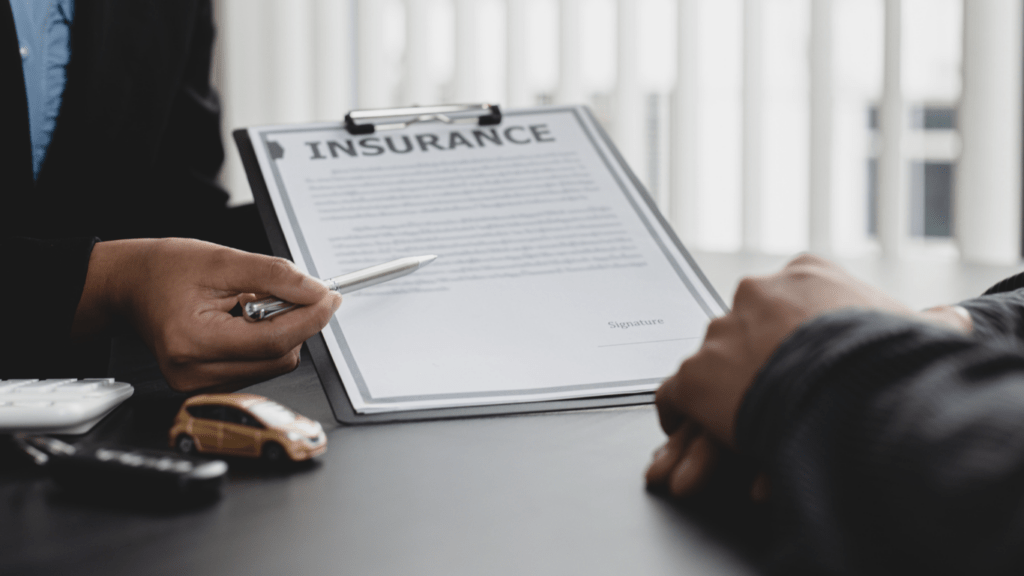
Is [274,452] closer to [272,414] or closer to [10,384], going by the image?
[272,414]

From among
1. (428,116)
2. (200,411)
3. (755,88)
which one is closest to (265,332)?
(200,411)

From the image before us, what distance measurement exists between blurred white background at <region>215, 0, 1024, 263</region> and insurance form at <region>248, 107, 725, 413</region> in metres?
0.74

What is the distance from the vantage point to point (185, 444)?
→ 42 centimetres

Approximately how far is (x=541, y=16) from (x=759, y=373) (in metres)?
1.43

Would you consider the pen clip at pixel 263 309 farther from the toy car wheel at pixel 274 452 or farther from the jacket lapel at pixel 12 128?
the jacket lapel at pixel 12 128

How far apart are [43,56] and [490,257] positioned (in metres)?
0.72

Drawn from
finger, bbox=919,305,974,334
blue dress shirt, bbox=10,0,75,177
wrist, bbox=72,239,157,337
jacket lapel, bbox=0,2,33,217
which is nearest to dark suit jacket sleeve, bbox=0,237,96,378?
wrist, bbox=72,239,157,337

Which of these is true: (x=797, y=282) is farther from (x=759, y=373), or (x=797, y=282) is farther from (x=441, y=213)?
(x=441, y=213)

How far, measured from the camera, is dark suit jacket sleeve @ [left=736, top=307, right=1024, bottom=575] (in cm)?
23

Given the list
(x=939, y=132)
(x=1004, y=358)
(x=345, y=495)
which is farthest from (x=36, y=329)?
(x=939, y=132)

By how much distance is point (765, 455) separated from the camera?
1.03 ft

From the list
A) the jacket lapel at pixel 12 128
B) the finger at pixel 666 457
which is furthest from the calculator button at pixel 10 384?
the jacket lapel at pixel 12 128

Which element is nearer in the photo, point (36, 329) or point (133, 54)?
point (36, 329)

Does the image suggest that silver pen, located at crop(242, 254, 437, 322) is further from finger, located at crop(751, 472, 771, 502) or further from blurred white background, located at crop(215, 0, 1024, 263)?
blurred white background, located at crop(215, 0, 1024, 263)
